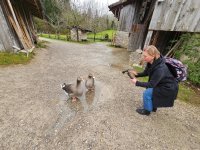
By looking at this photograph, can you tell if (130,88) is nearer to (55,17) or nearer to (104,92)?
(104,92)

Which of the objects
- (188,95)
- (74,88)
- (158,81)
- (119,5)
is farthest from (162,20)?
(119,5)

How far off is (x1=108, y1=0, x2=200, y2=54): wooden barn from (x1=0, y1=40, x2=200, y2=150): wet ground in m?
3.98

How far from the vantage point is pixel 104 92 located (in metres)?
5.25

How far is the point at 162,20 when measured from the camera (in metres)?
7.97

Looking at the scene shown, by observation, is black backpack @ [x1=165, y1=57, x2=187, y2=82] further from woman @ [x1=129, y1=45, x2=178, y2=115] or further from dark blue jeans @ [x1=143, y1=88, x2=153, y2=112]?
dark blue jeans @ [x1=143, y1=88, x2=153, y2=112]

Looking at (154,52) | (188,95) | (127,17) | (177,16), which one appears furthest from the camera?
(127,17)

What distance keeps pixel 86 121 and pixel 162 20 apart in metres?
7.00

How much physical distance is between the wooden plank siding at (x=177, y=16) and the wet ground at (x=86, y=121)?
3.76 metres

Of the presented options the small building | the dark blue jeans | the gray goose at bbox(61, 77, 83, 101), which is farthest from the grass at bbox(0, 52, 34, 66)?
the small building

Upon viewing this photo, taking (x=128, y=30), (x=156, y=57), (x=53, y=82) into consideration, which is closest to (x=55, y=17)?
(x=128, y=30)

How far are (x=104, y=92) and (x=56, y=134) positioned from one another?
249 cm

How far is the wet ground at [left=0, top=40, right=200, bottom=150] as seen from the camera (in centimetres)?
297

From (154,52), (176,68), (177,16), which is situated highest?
(177,16)

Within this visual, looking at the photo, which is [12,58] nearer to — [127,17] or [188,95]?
[188,95]
